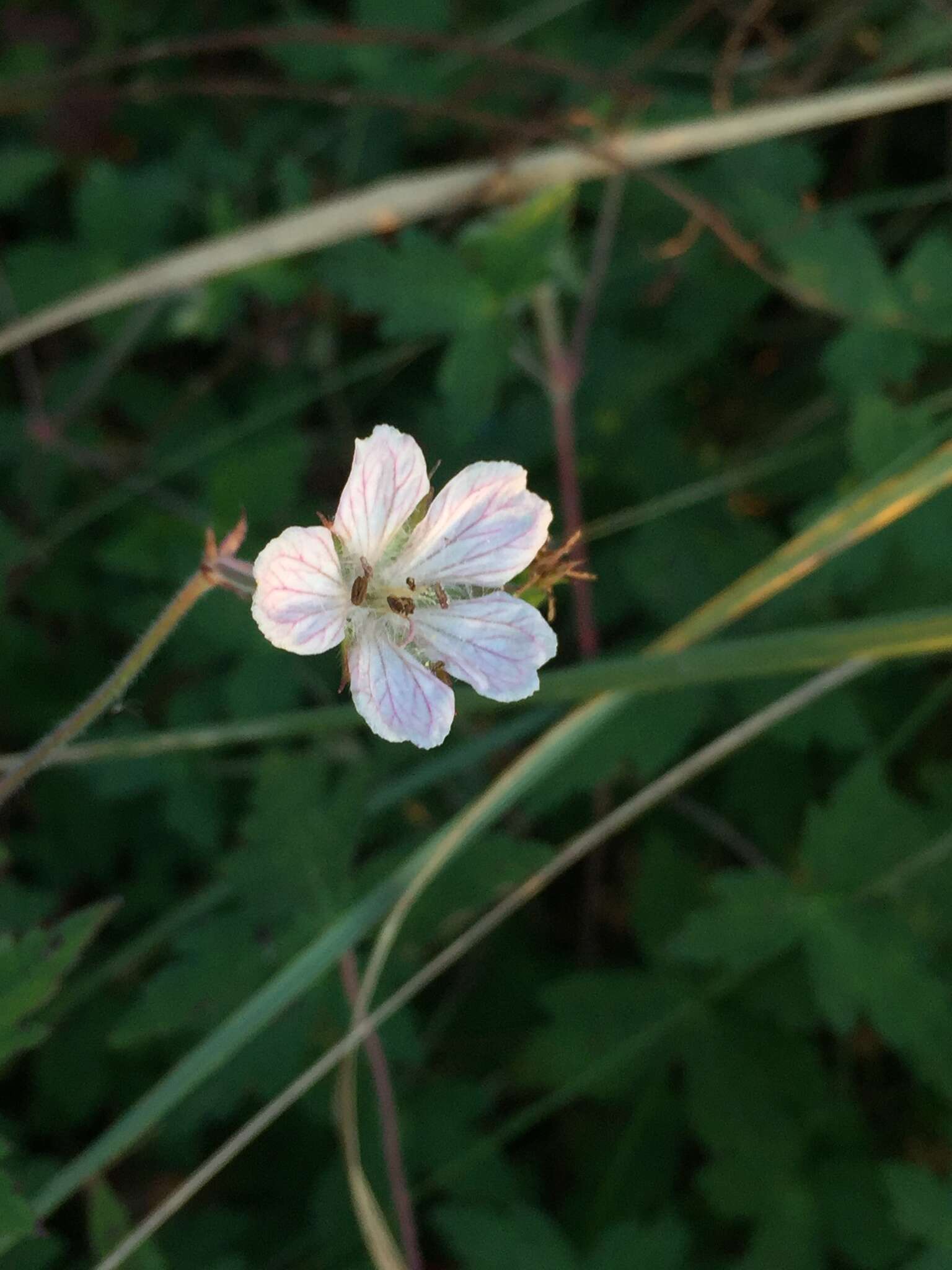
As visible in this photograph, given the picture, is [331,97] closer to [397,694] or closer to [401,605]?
[401,605]

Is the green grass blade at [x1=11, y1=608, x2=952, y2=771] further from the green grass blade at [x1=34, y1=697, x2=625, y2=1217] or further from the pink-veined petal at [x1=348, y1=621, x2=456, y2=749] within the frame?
the pink-veined petal at [x1=348, y1=621, x2=456, y2=749]

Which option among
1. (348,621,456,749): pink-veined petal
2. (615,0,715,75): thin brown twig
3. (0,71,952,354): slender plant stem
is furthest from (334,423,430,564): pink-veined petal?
(615,0,715,75): thin brown twig

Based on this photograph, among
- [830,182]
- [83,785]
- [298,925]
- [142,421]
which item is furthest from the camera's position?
[830,182]

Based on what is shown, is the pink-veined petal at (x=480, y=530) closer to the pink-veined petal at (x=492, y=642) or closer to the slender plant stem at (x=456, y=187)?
the pink-veined petal at (x=492, y=642)

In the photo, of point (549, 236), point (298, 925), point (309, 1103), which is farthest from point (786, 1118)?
point (549, 236)

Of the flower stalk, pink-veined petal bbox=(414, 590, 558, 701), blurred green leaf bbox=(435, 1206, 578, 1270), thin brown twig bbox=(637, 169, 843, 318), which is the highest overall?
thin brown twig bbox=(637, 169, 843, 318)

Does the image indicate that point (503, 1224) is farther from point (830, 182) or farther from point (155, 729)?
point (830, 182)

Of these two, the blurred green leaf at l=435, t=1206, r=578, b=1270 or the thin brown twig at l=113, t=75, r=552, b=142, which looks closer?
the blurred green leaf at l=435, t=1206, r=578, b=1270
